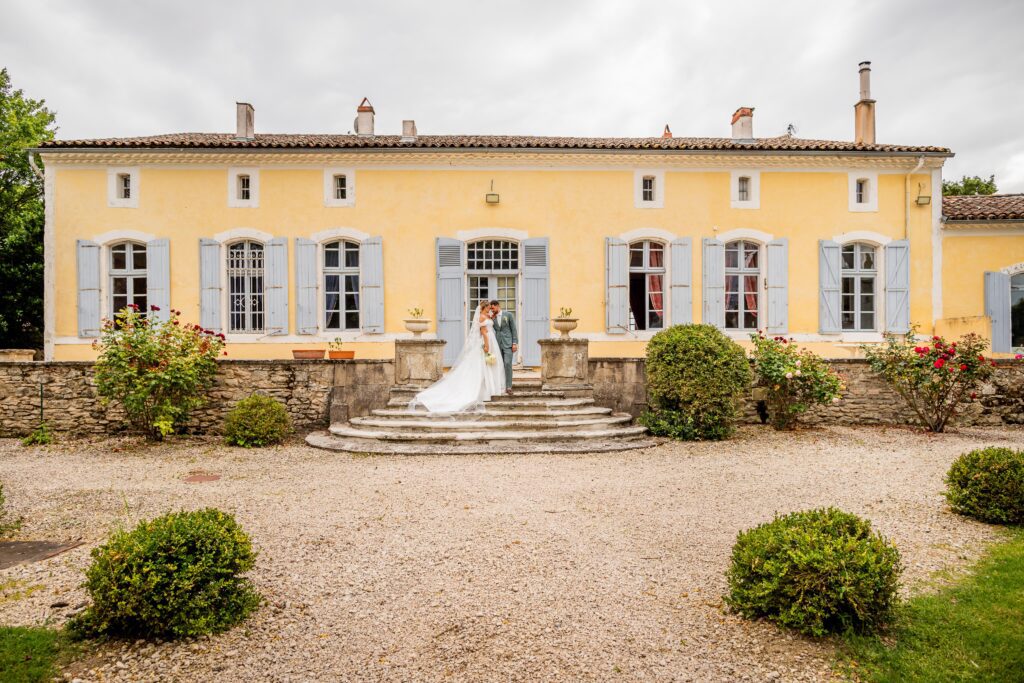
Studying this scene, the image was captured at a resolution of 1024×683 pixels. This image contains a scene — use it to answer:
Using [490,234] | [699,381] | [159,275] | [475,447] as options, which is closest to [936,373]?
[699,381]

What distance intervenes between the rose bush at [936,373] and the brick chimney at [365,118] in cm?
1090

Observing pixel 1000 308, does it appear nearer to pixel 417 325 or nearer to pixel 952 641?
pixel 417 325

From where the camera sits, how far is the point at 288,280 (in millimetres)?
12211

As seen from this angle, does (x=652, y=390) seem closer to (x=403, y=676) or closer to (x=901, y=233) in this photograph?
(x=403, y=676)

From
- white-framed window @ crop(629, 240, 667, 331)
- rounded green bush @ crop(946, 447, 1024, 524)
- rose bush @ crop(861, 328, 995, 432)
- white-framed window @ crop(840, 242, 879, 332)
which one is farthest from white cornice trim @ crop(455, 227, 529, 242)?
rounded green bush @ crop(946, 447, 1024, 524)

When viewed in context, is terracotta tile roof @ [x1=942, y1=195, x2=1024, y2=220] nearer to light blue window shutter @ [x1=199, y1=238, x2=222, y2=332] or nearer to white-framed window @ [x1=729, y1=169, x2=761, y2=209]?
white-framed window @ [x1=729, y1=169, x2=761, y2=209]

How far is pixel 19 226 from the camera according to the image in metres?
14.9

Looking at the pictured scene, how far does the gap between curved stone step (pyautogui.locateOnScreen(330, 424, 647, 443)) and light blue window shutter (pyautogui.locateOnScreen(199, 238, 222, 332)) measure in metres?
5.41

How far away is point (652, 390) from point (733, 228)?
5492 mm

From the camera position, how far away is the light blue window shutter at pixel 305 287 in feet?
39.8

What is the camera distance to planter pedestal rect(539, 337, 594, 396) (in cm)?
951

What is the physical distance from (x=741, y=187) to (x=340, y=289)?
8.73m

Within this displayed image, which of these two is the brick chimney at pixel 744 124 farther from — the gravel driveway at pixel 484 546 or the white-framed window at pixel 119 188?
the white-framed window at pixel 119 188

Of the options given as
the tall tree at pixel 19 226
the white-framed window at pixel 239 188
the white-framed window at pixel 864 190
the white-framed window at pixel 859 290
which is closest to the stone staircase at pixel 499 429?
the white-framed window at pixel 239 188
